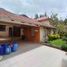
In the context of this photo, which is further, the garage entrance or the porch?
the garage entrance

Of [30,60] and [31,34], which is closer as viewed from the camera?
[30,60]

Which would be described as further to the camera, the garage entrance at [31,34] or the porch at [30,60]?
the garage entrance at [31,34]

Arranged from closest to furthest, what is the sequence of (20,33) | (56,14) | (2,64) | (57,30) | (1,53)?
1. (2,64)
2. (1,53)
3. (20,33)
4. (57,30)
5. (56,14)

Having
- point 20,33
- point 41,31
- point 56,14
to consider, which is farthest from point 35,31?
point 56,14

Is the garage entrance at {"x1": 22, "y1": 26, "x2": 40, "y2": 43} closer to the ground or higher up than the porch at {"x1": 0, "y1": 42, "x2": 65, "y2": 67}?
higher up

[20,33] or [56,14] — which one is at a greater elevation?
[56,14]

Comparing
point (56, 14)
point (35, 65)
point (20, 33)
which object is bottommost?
point (35, 65)

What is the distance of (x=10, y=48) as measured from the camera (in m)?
12.9

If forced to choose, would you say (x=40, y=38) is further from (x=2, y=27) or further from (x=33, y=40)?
(x=2, y=27)

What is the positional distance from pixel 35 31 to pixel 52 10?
22.1m

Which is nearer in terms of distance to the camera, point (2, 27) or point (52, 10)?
point (2, 27)

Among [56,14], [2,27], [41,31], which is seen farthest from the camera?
[56,14]

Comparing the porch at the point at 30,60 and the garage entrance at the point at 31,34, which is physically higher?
the garage entrance at the point at 31,34

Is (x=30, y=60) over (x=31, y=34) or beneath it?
beneath
